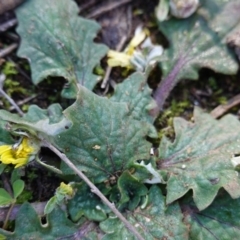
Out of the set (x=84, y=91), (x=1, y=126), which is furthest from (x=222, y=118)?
(x=1, y=126)

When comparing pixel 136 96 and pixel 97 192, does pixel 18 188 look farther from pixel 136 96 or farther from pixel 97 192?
pixel 136 96

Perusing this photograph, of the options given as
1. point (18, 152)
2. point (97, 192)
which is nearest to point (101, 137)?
point (97, 192)

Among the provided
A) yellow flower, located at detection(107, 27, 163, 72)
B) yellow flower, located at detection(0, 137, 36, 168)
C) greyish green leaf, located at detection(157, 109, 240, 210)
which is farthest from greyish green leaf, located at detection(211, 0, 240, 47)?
yellow flower, located at detection(0, 137, 36, 168)

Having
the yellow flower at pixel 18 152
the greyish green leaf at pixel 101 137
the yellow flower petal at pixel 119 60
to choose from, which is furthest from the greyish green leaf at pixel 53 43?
the yellow flower at pixel 18 152

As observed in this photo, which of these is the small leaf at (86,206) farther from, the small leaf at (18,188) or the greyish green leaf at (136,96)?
the greyish green leaf at (136,96)

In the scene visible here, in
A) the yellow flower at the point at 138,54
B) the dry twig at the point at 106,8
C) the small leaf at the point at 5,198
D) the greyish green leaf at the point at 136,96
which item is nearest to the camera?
the small leaf at the point at 5,198

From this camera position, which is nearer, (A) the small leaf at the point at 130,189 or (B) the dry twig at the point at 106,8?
(A) the small leaf at the point at 130,189

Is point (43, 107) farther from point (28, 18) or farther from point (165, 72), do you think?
point (165, 72)
